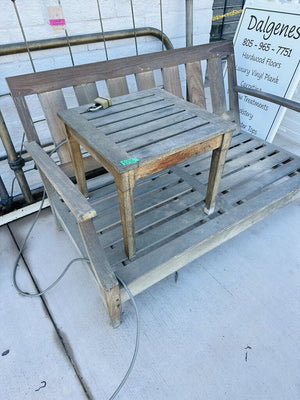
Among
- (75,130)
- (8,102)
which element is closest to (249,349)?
(75,130)

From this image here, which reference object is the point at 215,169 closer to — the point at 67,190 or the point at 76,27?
the point at 67,190

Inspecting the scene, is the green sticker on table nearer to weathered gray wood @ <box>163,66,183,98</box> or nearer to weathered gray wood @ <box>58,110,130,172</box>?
weathered gray wood @ <box>58,110,130,172</box>

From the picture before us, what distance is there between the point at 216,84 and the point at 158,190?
972mm

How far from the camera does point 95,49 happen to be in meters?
2.01

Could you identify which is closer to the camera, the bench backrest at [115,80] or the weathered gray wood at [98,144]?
the weathered gray wood at [98,144]

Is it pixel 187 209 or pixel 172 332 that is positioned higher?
pixel 187 209

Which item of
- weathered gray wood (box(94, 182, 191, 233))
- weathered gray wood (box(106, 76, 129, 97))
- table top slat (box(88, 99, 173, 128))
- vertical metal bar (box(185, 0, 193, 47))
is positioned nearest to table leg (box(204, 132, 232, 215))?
weathered gray wood (box(94, 182, 191, 233))

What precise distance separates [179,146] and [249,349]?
3.14ft

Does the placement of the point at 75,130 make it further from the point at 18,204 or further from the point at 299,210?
the point at 299,210

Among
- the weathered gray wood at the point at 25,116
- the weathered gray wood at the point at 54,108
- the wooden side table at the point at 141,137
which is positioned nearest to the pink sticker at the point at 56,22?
the weathered gray wood at the point at 54,108

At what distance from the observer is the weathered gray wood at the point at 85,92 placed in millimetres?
1598

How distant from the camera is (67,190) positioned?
934 mm

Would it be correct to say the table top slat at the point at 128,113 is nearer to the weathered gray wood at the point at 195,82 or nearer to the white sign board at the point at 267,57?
the weathered gray wood at the point at 195,82

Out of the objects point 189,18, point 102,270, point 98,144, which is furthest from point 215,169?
point 189,18
